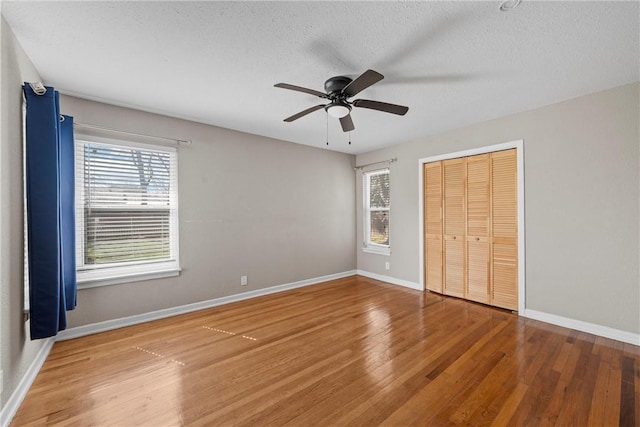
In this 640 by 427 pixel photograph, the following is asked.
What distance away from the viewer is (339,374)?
7.02 ft

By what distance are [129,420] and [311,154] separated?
4.17 meters

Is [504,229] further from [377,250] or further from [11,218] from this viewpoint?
[11,218]

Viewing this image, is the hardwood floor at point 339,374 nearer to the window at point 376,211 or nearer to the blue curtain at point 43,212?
the blue curtain at point 43,212

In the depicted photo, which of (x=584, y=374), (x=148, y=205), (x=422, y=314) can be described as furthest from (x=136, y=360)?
(x=584, y=374)

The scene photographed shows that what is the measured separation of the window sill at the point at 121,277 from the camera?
2877 mm

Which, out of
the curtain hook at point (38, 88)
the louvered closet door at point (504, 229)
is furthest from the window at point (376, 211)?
the curtain hook at point (38, 88)

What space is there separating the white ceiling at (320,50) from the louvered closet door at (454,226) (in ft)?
3.60

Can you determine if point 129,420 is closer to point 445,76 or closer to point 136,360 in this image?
point 136,360

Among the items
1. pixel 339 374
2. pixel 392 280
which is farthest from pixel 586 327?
pixel 339 374

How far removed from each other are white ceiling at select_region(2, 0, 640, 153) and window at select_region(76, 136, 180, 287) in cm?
60

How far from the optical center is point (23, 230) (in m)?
2.04

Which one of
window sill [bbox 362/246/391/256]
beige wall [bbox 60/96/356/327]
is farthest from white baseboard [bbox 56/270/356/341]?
window sill [bbox 362/246/391/256]

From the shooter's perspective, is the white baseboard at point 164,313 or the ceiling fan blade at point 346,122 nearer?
the ceiling fan blade at point 346,122

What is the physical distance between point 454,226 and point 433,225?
0.34m
